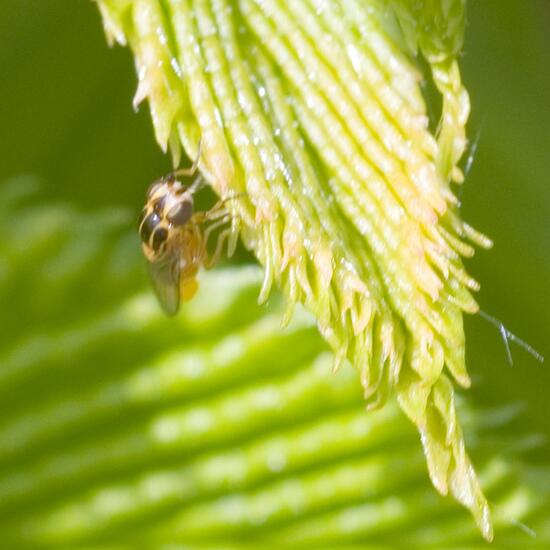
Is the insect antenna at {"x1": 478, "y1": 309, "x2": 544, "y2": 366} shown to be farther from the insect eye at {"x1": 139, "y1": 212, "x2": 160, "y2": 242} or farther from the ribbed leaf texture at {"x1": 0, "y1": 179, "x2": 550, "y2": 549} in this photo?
the insect eye at {"x1": 139, "y1": 212, "x2": 160, "y2": 242}

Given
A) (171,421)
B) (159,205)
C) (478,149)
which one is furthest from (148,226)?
(478,149)

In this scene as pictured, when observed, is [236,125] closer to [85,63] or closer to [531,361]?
[85,63]

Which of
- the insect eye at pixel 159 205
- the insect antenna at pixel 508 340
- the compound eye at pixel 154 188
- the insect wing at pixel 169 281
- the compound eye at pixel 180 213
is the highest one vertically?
the compound eye at pixel 154 188

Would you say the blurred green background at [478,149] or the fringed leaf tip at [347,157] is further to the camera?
the blurred green background at [478,149]

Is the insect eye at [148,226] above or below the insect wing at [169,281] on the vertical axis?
above

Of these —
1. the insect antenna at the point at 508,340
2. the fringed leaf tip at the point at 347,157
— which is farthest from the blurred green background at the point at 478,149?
the fringed leaf tip at the point at 347,157

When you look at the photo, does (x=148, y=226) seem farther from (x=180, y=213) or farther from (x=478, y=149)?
(x=478, y=149)

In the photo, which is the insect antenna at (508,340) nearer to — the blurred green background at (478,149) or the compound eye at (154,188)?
the blurred green background at (478,149)
